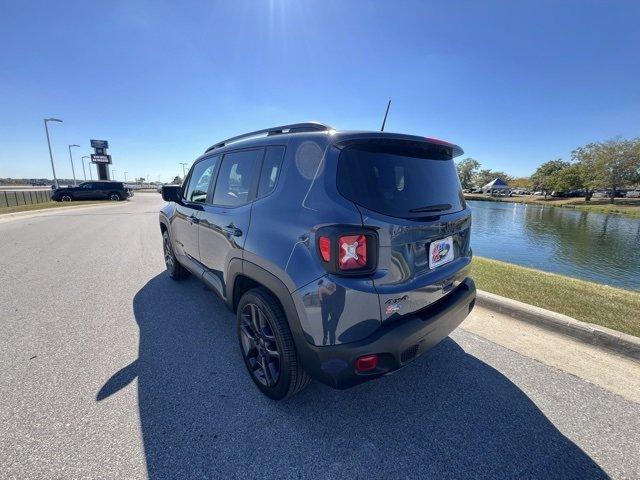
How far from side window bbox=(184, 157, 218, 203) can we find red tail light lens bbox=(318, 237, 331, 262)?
2.03 meters

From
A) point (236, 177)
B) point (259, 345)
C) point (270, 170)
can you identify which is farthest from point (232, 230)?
point (259, 345)

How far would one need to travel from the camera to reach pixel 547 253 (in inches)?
551

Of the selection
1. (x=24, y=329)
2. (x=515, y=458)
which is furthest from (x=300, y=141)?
(x=24, y=329)

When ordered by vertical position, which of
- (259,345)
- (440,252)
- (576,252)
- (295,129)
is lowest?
(576,252)

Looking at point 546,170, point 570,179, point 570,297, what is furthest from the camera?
point 546,170

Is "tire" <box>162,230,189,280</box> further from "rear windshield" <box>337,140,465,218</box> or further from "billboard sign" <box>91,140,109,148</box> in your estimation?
"billboard sign" <box>91,140,109,148</box>

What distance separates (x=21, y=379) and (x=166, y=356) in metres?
Answer: 1.06

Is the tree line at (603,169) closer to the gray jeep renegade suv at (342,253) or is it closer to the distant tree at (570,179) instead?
the distant tree at (570,179)

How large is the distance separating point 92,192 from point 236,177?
30.8m

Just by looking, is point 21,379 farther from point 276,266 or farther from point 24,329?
point 276,266

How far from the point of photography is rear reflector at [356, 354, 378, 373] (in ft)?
5.59

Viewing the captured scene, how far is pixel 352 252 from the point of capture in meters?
1.66

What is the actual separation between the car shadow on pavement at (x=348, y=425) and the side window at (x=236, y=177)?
1.48 meters

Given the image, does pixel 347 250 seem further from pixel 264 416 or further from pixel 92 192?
pixel 92 192
